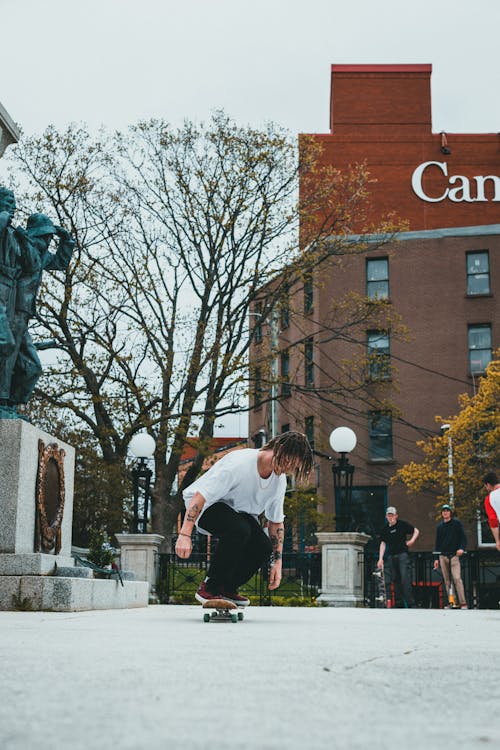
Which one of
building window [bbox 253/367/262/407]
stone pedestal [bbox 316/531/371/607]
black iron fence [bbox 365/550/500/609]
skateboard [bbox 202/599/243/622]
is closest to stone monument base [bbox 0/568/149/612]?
skateboard [bbox 202/599/243/622]

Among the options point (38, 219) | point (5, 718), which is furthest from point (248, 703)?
point (38, 219)

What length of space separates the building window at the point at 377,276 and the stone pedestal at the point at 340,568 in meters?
22.4

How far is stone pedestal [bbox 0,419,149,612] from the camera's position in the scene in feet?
28.5

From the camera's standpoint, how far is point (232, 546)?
22.3 ft

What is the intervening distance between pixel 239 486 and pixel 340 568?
11961 millimetres

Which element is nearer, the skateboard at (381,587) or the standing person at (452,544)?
the standing person at (452,544)

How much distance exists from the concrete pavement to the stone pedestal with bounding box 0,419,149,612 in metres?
4.00

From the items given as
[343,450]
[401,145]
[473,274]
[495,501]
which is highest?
[401,145]

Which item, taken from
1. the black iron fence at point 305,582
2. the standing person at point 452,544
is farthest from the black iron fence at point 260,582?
the standing person at point 452,544

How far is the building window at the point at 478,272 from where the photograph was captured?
38.7 m

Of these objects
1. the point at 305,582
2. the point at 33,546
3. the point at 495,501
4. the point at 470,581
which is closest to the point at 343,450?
the point at 470,581

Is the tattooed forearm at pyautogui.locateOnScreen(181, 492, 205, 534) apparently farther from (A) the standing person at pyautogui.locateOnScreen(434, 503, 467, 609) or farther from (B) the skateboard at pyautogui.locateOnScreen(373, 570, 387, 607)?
(B) the skateboard at pyautogui.locateOnScreen(373, 570, 387, 607)

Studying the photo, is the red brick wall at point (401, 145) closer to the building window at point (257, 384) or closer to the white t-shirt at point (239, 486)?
the building window at point (257, 384)

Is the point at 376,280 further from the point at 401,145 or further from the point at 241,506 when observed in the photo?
the point at 241,506
